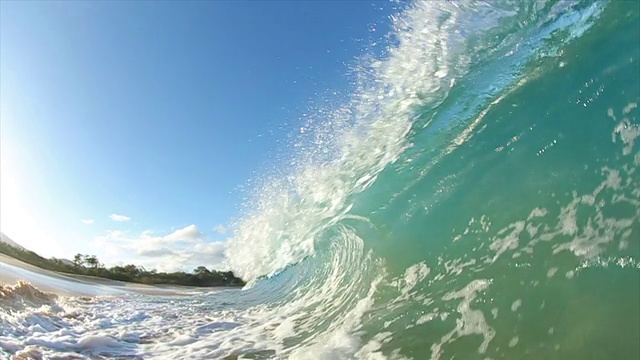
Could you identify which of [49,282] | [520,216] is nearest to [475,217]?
[520,216]

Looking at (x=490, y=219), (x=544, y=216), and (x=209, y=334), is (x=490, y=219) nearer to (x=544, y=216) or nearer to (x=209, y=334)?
(x=544, y=216)

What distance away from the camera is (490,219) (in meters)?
3.82

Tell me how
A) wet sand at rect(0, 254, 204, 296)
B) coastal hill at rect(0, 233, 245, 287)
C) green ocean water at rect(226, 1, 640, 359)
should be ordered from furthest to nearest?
coastal hill at rect(0, 233, 245, 287) → wet sand at rect(0, 254, 204, 296) → green ocean water at rect(226, 1, 640, 359)

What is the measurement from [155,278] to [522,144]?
45387mm

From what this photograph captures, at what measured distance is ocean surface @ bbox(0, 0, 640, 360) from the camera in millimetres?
2746

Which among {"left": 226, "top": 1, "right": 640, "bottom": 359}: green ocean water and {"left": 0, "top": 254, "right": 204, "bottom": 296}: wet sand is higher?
{"left": 226, "top": 1, "right": 640, "bottom": 359}: green ocean water

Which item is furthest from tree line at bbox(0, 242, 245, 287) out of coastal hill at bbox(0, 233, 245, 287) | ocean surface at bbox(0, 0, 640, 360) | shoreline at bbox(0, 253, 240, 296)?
ocean surface at bbox(0, 0, 640, 360)

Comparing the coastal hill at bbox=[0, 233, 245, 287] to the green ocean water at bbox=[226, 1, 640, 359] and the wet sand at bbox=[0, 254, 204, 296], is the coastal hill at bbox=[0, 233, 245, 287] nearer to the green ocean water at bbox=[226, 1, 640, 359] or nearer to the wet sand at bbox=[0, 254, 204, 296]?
the wet sand at bbox=[0, 254, 204, 296]

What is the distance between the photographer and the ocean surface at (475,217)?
275cm

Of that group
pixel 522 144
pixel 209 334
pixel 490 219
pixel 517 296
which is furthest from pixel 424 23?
pixel 209 334

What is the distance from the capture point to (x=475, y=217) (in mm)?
4051

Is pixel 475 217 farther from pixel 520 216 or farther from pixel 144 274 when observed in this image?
pixel 144 274

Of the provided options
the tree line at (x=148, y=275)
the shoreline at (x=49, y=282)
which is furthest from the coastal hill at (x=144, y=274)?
the shoreline at (x=49, y=282)

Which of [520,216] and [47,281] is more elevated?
[520,216]
